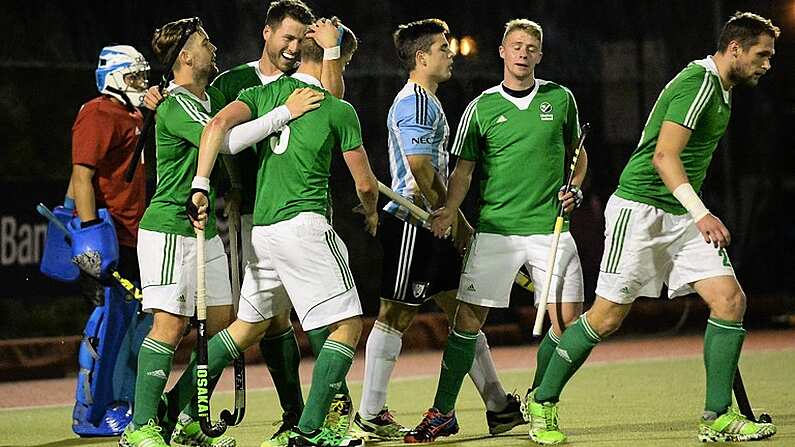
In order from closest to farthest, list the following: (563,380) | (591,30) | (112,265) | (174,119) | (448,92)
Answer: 1. (174,119)
2. (563,380)
3. (112,265)
4. (448,92)
5. (591,30)

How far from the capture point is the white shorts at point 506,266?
239 inches

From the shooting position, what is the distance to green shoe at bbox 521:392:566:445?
5.84m

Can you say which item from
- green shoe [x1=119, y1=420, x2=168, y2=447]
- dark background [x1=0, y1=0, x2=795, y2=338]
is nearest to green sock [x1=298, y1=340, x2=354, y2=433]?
green shoe [x1=119, y1=420, x2=168, y2=447]

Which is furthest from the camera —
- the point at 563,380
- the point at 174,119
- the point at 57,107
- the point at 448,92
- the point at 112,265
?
the point at 448,92

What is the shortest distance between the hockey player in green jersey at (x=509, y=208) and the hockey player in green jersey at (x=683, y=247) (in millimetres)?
324

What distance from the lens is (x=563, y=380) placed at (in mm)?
5879

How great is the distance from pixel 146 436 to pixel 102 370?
1345 millimetres

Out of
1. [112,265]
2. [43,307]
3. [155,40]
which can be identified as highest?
[155,40]

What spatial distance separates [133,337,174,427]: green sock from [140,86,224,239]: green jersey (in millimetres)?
439

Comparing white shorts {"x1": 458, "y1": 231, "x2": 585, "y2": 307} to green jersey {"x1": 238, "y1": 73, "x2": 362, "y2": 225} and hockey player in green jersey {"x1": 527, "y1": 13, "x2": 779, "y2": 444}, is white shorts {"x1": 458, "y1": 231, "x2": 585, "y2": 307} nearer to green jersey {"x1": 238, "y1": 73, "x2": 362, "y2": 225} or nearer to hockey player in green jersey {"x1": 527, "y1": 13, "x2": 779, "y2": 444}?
hockey player in green jersey {"x1": 527, "y1": 13, "x2": 779, "y2": 444}

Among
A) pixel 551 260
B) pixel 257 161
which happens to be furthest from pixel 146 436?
pixel 551 260

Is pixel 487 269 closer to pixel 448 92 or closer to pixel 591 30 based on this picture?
pixel 448 92

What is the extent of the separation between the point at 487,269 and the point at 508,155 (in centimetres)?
47

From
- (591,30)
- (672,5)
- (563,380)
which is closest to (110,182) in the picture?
(563,380)
